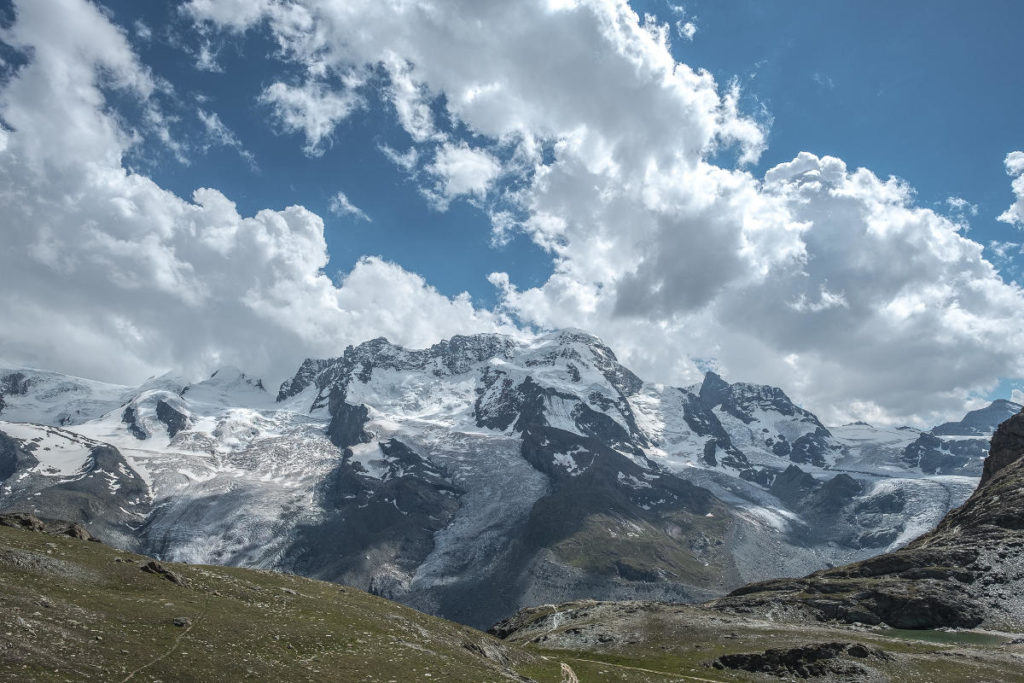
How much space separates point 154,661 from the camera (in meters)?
42.6

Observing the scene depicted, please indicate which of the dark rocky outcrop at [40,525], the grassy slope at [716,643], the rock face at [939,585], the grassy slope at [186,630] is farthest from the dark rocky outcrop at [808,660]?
the dark rocky outcrop at [40,525]

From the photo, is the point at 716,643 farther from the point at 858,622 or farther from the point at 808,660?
the point at 858,622

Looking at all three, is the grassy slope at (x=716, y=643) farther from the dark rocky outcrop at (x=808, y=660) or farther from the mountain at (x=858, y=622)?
the dark rocky outcrop at (x=808, y=660)

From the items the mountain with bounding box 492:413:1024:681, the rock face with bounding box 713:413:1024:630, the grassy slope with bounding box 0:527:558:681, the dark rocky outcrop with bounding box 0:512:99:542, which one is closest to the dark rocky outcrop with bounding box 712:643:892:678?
the mountain with bounding box 492:413:1024:681

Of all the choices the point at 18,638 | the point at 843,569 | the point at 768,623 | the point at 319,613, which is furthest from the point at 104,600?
the point at 843,569

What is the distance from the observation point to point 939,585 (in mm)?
149000

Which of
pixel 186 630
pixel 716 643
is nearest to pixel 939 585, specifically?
pixel 716 643

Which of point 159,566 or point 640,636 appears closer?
point 159,566

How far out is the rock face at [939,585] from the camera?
13925 cm

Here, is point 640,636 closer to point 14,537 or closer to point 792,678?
point 792,678

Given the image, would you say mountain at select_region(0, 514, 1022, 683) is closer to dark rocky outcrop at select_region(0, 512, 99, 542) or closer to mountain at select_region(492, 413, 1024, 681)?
dark rocky outcrop at select_region(0, 512, 99, 542)

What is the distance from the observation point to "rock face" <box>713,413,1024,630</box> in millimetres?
139250

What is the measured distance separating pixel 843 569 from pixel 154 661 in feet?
633

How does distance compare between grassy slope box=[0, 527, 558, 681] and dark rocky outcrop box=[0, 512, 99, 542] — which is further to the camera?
dark rocky outcrop box=[0, 512, 99, 542]
